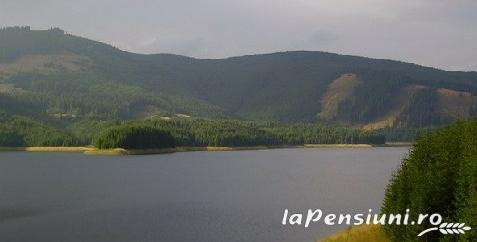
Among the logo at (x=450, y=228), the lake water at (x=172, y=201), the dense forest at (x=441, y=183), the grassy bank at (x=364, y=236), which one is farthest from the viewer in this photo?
the lake water at (x=172, y=201)

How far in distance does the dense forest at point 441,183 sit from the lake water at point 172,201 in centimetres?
2503

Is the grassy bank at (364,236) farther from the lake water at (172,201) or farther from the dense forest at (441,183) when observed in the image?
the lake water at (172,201)

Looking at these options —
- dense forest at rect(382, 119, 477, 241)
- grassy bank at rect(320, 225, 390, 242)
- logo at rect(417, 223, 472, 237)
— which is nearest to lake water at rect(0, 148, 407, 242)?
grassy bank at rect(320, 225, 390, 242)

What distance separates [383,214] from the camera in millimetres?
53031

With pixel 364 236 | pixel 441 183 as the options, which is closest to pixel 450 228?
pixel 441 183

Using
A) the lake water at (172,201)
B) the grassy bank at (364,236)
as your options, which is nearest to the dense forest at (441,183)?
the grassy bank at (364,236)

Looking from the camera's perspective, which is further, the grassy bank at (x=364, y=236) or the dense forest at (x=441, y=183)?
the grassy bank at (x=364, y=236)

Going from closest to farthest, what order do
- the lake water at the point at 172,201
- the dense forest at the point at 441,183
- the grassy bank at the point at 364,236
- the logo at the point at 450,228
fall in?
the logo at the point at 450,228 < the dense forest at the point at 441,183 < the grassy bank at the point at 364,236 < the lake water at the point at 172,201

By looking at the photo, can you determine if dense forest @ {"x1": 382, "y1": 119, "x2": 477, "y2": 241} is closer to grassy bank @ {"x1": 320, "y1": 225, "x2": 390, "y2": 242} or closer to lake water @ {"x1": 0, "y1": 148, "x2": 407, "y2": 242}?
grassy bank @ {"x1": 320, "y1": 225, "x2": 390, "y2": 242}

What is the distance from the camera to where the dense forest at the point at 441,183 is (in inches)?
1635

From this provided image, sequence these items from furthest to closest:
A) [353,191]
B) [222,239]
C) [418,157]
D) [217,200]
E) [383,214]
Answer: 1. [353,191]
2. [217,200]
3. [222,239]
4. [383,214]
5. [418,157]

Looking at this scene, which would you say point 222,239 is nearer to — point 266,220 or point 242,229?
point 242,229

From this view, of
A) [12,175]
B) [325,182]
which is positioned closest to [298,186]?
[325,182]

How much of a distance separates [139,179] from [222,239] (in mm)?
84571
